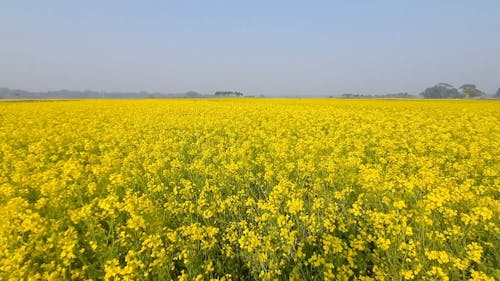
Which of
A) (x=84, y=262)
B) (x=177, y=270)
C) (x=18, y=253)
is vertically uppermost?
(x=18, y=253)

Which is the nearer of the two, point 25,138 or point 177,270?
point 177,270

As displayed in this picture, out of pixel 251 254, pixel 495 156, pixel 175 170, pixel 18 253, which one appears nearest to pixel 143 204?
pixel 18 253

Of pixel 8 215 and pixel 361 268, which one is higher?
pixel 8 215

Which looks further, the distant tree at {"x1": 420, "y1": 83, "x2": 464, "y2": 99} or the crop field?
the distant tree at {"x1": 420, "y1": 83, "x2": 464, "y2": 99}

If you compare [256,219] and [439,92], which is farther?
[439,92]

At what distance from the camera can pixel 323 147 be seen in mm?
7066

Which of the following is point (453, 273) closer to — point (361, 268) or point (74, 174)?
point (361, 268)

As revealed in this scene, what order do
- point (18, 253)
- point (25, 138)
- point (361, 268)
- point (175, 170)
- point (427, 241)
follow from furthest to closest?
point (25, 138), point (175, 170), point (427, 241), point (361, 268), point (18, 253)

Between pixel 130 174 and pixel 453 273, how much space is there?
590 centimetres

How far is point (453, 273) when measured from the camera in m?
2.71

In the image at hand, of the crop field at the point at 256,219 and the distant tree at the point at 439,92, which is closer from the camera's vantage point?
the crop field at the point at 256,219

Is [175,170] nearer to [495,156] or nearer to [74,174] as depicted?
[74,174]

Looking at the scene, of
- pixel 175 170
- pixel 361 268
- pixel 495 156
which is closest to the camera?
pixel 361 268

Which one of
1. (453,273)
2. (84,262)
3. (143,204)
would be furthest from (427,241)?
(84,262)
